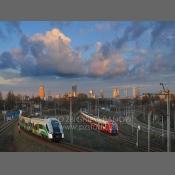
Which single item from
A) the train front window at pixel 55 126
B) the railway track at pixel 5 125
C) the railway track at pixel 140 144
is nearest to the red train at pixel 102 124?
the railway track at pixel 140 144

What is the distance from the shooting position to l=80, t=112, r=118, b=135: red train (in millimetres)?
25109

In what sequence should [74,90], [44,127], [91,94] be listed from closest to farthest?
[74,90] < [91,94] < [44,127]

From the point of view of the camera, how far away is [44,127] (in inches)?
997

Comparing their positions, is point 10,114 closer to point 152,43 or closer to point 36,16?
point 36,16

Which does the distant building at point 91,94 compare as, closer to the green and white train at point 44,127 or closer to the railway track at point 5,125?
the green and white train at point 44,127

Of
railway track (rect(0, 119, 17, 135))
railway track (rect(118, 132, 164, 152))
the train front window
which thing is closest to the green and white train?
the train front window

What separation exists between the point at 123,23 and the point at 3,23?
4.87 meters

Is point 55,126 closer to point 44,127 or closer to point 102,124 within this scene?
point 44,127

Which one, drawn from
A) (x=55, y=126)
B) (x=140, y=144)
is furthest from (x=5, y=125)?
(x=140, y=144)

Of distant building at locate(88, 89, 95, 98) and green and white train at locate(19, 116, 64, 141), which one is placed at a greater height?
distant building at locate(88, 89, 95, 98)

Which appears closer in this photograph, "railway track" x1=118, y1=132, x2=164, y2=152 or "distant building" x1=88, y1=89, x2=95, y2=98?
"railway track" x1=118, y1=132, x2=164, y2=152

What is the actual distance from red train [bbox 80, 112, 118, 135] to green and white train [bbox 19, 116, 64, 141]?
3.89ft

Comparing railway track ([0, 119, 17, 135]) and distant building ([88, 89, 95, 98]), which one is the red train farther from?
railway track ([0, 119, 17, 135])

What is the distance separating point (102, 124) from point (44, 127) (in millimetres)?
2482
